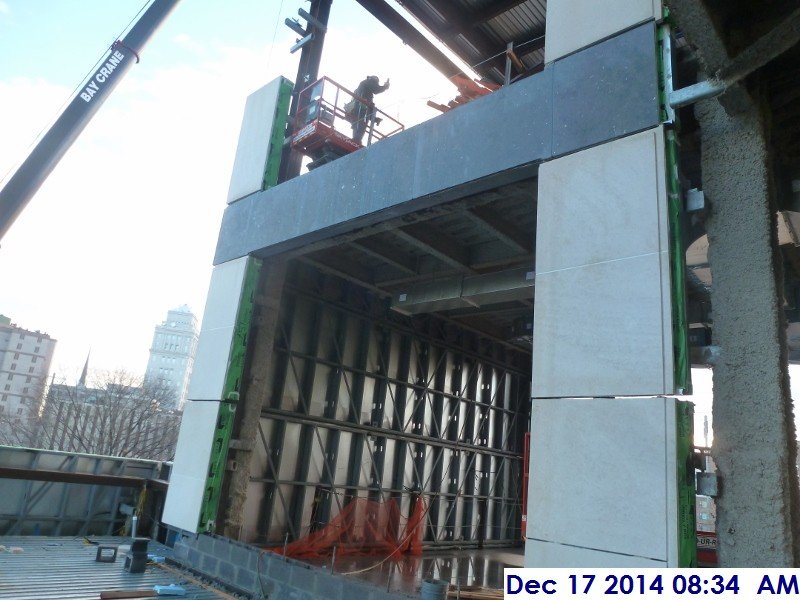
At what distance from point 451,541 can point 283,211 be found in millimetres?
11767

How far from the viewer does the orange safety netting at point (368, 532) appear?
12914 mm

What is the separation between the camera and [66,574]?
10070 millimetres

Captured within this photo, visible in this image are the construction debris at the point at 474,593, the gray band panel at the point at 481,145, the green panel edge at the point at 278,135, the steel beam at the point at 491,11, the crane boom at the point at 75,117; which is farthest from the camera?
the steel beam at the point at 491,11

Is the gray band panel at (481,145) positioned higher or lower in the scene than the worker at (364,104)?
lower

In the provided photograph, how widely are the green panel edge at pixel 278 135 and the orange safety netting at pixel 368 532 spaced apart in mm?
8115

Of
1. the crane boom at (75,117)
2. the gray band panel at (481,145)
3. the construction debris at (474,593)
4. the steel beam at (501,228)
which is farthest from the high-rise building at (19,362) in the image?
the steel beam at (501,228)

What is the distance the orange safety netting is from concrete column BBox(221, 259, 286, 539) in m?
1.71

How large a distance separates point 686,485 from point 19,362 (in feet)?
423

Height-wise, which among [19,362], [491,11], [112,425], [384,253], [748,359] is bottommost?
[112,425]

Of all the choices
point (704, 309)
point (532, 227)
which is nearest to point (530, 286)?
point (532, 227)

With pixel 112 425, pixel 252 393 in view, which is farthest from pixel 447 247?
pixel 112 425

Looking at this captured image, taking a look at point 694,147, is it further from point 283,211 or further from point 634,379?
point 283,211

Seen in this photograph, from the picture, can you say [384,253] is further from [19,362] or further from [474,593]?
[19,362]

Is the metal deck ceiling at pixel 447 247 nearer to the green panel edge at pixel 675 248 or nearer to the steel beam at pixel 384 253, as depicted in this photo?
the steel beam at pixel 384 253
